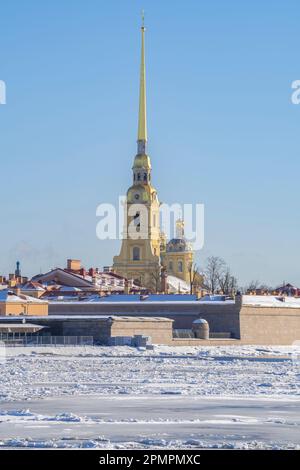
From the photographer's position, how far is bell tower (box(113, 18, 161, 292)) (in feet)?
383

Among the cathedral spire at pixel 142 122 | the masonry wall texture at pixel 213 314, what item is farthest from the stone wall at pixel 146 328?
the cathedral spire at pixel 142 122

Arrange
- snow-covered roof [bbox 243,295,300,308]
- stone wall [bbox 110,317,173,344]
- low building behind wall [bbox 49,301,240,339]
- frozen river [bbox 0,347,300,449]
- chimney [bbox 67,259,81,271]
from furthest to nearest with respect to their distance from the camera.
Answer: chimney [bbox 67,259,81,271] < snow-covered roof [bbox 243,295,300,308] < low building behind wall [bbox 49,301,240,339] < stone wall [bbox 110,317,173,344] < frozen river [bbox 0,347,300,449]

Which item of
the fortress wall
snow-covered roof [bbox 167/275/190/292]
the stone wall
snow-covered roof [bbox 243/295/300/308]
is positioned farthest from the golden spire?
the stone wall

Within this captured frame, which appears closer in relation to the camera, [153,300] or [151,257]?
[153,300]

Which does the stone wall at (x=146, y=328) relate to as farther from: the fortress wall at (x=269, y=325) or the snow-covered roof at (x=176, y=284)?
the snow-covered roof at (x=176, y=284)

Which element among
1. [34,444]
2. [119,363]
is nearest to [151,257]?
[119,363]

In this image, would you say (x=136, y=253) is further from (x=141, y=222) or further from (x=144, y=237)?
(x=141, y=222)

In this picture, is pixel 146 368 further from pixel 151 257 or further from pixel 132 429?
pixel 151 257

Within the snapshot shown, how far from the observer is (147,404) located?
961 inches

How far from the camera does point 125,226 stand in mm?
119250

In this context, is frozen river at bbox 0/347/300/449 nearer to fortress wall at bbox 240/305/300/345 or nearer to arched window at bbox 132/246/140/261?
fortress wall at bbox 240/305/300/345

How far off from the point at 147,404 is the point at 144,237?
305 ft

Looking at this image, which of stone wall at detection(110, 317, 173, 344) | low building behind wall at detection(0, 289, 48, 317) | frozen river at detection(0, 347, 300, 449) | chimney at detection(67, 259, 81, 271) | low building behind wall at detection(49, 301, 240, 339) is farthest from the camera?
chimney at detection(67, 259, 81, 271)
